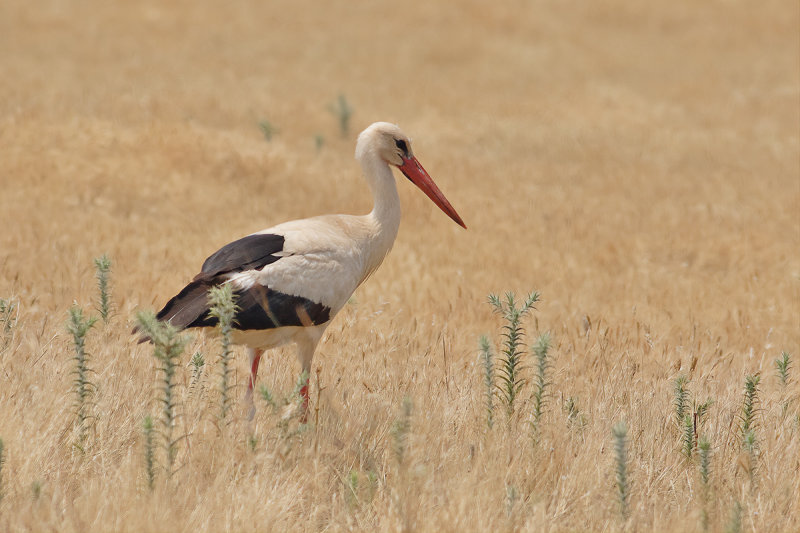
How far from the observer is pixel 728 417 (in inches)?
207

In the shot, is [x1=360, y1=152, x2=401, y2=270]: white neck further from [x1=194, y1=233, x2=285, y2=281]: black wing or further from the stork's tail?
the stork's tail

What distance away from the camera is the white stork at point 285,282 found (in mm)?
5129

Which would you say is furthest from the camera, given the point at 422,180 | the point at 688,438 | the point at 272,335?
the point at 422,180

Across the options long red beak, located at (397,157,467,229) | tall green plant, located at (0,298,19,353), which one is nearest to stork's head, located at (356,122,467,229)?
long red beak, located at (397,157,467,229)

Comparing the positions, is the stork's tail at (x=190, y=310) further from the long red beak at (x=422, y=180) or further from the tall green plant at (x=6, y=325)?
the long red beak at (x=422, y=180)

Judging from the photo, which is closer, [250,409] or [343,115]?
[250,409]

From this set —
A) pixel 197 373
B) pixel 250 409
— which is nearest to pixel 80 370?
pixel 197 373

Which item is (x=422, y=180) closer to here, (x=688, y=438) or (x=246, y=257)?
(x=246, y=257)

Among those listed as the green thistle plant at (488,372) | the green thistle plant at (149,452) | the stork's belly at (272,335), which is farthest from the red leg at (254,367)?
the green thistle plant at (149,452)

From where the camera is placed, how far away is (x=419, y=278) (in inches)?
333

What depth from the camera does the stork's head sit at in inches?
245

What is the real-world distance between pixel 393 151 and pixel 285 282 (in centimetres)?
147

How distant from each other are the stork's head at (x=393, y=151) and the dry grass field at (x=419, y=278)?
1.01 m

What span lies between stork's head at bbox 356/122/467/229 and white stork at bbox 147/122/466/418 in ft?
1.83
